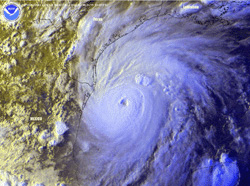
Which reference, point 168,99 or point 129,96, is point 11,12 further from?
A: point 168,99

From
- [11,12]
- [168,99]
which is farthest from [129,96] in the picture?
[11,12]

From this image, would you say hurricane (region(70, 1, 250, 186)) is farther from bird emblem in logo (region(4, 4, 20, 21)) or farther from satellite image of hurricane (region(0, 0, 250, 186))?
bird emblem in logo (region(4, 4, 20, 21))

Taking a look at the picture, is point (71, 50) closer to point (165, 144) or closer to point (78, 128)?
point (78, 128)

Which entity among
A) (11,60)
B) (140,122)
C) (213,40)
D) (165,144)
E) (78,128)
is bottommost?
(165,144)

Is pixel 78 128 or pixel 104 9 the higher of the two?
pixel 104 9

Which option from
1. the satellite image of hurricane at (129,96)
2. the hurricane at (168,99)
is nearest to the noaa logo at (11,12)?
the satellite image of hurricane at (129,96)

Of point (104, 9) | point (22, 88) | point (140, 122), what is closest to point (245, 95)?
point (140, 122)

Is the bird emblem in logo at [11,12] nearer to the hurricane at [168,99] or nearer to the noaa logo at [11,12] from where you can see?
the noaa logo at [11,12]

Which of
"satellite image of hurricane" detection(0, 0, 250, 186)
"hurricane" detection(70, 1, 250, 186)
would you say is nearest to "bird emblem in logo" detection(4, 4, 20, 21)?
"satellite image of hurricane" detection(0, 0, 250, 186)
